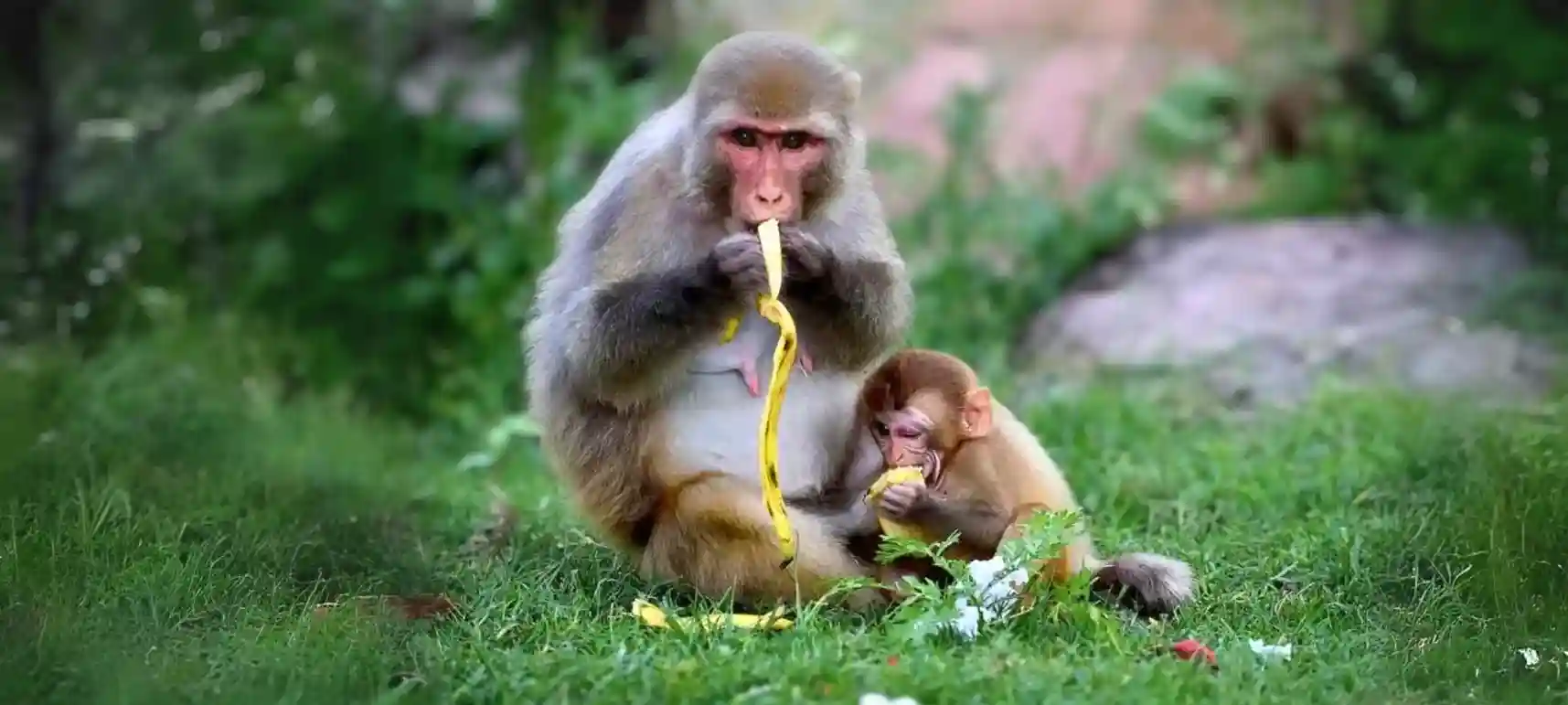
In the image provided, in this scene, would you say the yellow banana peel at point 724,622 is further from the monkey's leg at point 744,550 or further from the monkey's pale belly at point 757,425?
the monkey's pale belly at point 757,425

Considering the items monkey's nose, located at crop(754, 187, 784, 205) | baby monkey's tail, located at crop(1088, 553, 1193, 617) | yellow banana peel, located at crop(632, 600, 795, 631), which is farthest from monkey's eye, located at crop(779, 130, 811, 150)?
baby monkey's tail, located at crop(1088, 553, 1193, 617)

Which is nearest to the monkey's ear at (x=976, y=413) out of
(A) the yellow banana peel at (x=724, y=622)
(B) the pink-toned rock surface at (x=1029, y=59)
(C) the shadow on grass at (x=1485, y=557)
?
(A) the yellow banana peel at (x=724, y=622)

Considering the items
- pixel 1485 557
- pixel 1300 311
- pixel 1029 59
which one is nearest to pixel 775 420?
pixel 1485 557

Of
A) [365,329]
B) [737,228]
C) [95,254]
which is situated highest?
[737,228]

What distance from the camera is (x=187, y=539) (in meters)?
A: 4.86

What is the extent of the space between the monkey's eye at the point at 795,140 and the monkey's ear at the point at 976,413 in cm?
77

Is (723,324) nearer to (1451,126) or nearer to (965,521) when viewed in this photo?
(965,521)

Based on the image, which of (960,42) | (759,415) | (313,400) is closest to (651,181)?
(759,415)

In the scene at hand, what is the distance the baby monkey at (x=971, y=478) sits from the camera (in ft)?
14.9

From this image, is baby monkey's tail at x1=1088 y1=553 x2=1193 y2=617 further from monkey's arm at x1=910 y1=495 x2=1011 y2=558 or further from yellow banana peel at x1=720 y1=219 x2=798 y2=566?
yellow banana peel at x1=720 y1=219 x2=798 y2=566

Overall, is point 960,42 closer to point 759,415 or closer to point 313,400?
point 313,400

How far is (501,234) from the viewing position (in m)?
9.26

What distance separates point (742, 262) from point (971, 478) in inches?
32.5

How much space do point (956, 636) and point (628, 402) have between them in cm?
110
